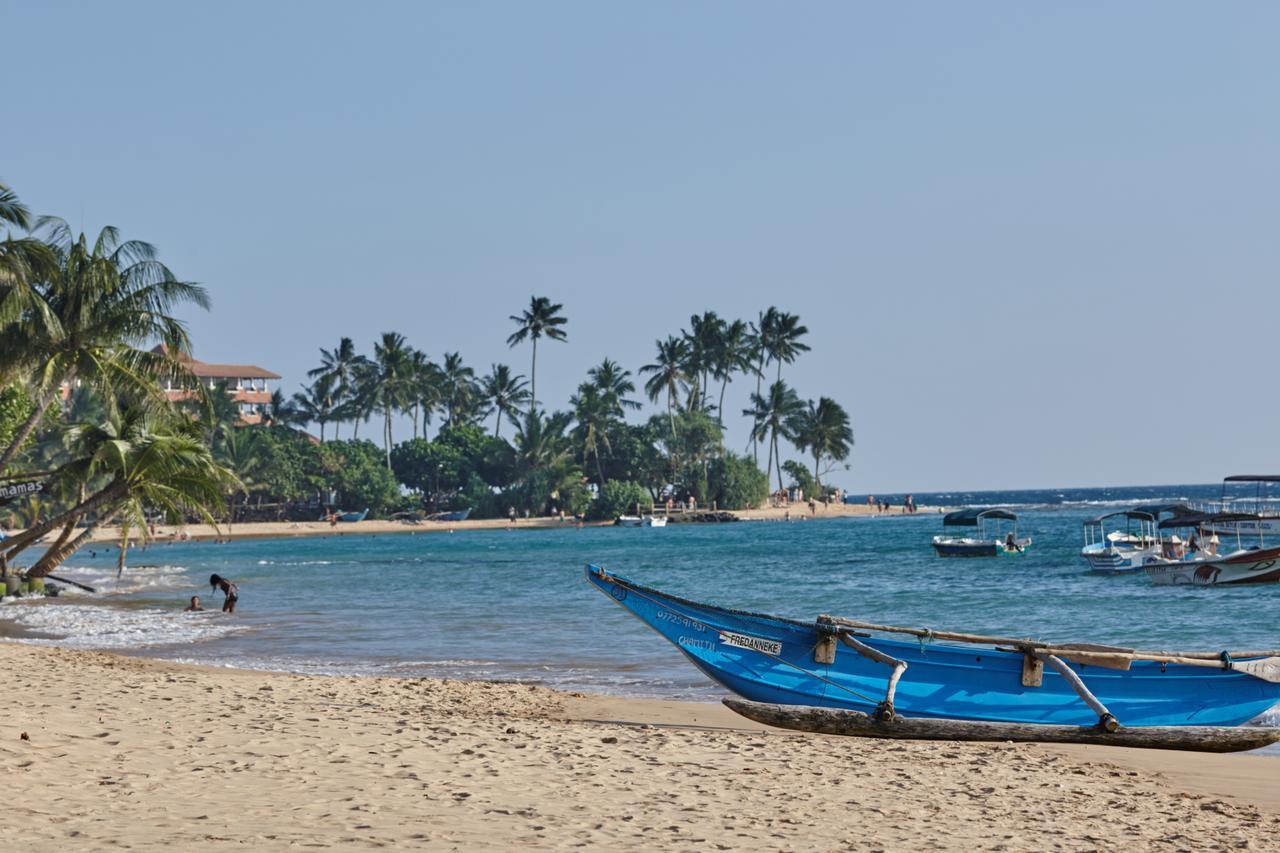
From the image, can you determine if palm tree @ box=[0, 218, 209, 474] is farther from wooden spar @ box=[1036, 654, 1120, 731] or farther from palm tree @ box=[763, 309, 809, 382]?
palm tree @ box=[763, 309, 809, 382]

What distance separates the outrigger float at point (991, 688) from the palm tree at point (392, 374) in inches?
3840

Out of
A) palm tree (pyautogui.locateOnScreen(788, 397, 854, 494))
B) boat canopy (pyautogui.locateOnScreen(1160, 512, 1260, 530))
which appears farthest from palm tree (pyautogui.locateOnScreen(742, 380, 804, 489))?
boat canopy (pyautogui.locateOnScreen(1160, 512, 1260, 530))

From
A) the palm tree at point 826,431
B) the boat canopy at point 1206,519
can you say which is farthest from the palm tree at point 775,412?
the boat canopy at point 1206,519

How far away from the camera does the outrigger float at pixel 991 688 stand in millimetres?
11969

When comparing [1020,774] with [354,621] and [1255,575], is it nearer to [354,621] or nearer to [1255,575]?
[354,621]

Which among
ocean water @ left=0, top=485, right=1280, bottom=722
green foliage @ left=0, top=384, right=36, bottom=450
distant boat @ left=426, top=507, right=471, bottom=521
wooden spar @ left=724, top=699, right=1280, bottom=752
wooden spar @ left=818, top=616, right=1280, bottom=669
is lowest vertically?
ocean water @ left=0, top=485, right=1280, bottom=722

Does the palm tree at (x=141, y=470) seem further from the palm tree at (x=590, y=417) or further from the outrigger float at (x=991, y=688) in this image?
Result: the palm tree at (x=590, y=417)

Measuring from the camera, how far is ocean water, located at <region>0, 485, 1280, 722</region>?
69.0 feet

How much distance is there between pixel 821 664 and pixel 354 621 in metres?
17.7

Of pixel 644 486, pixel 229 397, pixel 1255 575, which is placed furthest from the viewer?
pixel 644 486

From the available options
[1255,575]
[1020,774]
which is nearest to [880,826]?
[1020,774]

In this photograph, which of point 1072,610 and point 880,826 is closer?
point 880,826

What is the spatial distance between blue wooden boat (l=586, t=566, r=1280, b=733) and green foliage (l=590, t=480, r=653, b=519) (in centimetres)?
9293

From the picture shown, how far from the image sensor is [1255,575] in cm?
3400
